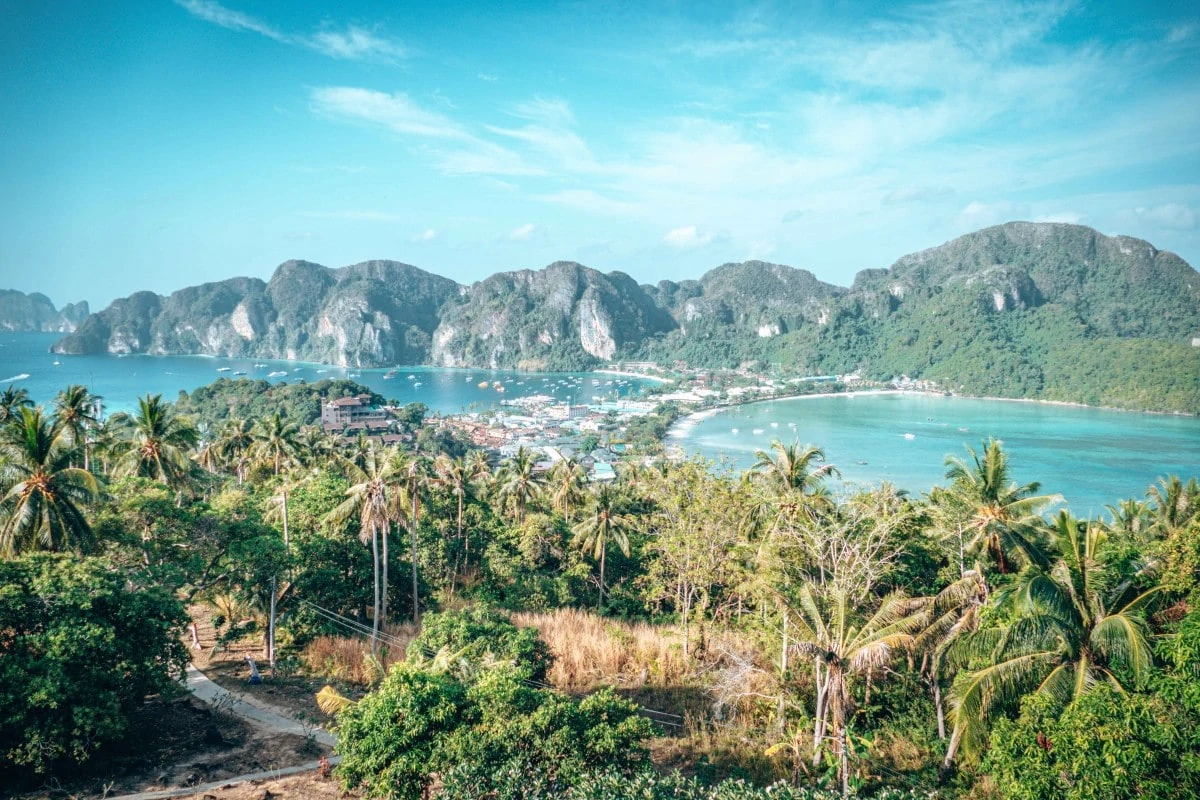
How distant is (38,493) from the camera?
12.5 m

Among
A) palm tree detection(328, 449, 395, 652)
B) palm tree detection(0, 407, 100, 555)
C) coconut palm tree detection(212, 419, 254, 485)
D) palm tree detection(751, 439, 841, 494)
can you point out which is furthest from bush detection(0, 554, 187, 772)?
coconut palm tree detection(212, 419, 254, 485)

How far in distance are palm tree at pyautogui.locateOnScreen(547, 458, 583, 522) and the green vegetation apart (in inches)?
363

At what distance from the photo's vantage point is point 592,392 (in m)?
135

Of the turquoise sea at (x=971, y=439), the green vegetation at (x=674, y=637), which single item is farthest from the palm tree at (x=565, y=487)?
the turquoise sea at (x=971, y=439)

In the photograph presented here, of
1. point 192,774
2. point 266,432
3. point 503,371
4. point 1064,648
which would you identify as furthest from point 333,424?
point 503,371

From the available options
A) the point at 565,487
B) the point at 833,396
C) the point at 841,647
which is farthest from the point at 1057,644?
the point at 833,396

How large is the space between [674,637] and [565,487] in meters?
15.8

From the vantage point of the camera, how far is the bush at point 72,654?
30.1ft

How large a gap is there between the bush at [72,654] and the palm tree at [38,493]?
6.64 feet

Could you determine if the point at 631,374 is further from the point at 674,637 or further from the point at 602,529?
the point at 674,637

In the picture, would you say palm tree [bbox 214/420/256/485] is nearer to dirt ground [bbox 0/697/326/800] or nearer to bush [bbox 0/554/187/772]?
dirt ground [bbox 0/697/326/800]

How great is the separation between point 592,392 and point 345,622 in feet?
388

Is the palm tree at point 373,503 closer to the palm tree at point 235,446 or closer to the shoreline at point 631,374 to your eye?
the palm tree at point 235,446

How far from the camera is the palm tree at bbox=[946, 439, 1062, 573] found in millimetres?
11898
